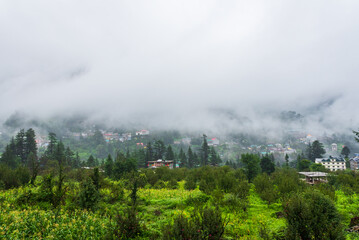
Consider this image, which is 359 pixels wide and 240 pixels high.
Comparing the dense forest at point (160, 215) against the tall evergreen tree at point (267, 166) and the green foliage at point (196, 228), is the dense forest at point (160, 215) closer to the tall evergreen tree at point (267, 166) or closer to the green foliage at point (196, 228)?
the green foliage at point (196, 228)

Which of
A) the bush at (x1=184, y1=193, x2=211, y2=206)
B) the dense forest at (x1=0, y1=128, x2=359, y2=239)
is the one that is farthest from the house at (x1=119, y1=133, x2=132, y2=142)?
the bush at (x1=184, y1=193, x2=211, y2=206)

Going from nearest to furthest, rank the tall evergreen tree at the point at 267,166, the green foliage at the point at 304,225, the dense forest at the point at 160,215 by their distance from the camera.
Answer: the green foliage at the point at 304,225 < the dense forest at the point at 160,215 < the tall evergreen tree at the point at 267,166

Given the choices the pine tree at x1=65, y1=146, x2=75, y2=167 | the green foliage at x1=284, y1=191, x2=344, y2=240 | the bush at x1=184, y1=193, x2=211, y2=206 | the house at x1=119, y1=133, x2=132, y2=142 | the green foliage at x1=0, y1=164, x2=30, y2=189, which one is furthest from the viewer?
the house at x1=119, y1=133, x2=132, y2=142

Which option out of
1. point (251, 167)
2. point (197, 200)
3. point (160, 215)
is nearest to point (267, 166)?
point (251, 167)

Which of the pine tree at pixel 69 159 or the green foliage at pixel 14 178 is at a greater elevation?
the green foliage at pixel 14 178

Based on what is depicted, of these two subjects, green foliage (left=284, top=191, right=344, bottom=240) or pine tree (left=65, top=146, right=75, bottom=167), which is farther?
pine tree (left=65, top=146, right=75, bottom=167)

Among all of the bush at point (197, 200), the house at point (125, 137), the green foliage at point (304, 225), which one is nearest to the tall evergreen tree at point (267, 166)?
the bush at point (197, 200)

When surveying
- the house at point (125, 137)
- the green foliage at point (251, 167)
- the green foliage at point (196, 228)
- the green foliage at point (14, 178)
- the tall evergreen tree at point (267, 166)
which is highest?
the house at point (125, 137)

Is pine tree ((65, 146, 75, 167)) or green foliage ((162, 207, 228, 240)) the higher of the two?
green foliage ((162, 207, 228, 240))

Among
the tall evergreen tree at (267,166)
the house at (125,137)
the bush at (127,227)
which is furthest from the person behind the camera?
the house at (125,137)

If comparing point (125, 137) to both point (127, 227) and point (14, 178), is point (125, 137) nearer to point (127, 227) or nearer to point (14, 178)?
point (14, 178)

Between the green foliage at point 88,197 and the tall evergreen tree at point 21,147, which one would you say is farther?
the tall evergreen tree at point 21,147

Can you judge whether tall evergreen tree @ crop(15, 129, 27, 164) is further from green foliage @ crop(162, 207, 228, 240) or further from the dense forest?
green foliage @ crop(162, 207, 228, 240)

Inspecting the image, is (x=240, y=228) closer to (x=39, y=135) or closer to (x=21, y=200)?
(x=21, y=200)
